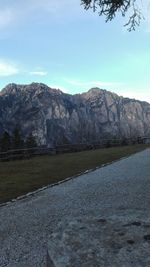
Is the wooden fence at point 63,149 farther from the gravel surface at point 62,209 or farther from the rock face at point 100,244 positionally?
the rock face at point 100,244

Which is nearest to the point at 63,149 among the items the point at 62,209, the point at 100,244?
the point at 62,209

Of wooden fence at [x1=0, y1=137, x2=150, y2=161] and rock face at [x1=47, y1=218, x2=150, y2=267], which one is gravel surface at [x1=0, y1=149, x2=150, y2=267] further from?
wooden fence at [x1=0, y1=137, x2=150, y2=161]

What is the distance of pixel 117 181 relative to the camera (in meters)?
16.7

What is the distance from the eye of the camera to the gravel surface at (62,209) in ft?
24.8

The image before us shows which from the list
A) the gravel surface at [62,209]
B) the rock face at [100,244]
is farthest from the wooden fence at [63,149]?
the rock face at [100,244]

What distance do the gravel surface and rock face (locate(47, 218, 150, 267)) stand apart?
45cm

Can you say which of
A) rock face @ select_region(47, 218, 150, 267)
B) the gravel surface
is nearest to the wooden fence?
the gravel surface

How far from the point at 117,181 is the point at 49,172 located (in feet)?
16.5

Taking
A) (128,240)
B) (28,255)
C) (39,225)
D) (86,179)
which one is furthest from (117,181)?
(128,240)

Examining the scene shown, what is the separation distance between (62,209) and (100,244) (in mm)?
6665

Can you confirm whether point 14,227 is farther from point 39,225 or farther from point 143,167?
point 143,167

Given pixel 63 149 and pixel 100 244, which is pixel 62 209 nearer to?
pixel 100 244

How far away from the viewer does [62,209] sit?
37.8ft

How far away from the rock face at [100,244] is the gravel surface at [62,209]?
0.45 metres
